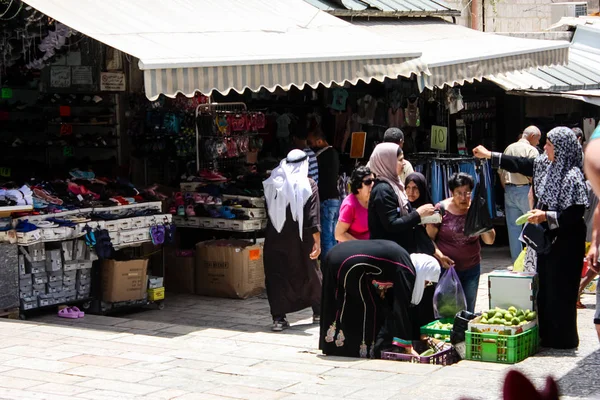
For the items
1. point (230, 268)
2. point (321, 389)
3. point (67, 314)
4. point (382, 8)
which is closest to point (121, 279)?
point (67, 314)

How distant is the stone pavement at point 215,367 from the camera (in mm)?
6078

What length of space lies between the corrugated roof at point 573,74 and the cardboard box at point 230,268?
4.24m

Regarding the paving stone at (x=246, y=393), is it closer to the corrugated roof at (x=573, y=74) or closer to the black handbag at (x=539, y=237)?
the black handbag at (x=539, y=237)

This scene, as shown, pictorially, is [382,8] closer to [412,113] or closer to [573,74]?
[412,113]

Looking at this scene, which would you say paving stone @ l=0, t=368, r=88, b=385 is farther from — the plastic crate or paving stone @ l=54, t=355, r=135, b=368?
the plastic crate

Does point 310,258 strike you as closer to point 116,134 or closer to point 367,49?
point 367,49

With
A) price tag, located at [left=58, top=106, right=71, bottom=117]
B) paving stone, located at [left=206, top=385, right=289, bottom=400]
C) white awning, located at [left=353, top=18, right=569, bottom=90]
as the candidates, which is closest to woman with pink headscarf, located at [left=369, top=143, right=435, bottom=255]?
paving stone, located at [left=206, top=385, right=289, bottom=400]

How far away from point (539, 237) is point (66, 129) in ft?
23.9

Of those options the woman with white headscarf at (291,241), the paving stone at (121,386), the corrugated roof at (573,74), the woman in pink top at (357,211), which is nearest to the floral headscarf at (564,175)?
the woman in pink top at (357,211)

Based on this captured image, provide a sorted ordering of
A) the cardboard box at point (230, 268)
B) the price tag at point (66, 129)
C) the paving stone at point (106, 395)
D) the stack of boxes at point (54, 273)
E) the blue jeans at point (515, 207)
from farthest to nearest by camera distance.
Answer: the price tag at point (66, 129)
the blue jeans at point (515, 207)
the cardboard box at point (230, 268)
the stack of boxes at point (54, 273)
the paving stone at point (106, 395)

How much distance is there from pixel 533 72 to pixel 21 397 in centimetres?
1001

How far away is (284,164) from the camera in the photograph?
29.1 feet

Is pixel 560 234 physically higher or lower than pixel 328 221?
higher

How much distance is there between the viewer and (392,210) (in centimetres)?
729
